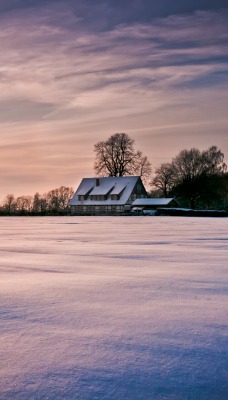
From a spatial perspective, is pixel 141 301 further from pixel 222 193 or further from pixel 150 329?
pixel 222 193

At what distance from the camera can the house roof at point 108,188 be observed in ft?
238

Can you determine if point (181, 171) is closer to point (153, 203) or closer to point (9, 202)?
point (153, 203)

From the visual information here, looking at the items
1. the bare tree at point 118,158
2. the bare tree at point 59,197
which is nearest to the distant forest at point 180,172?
the bare tree at point 118,158

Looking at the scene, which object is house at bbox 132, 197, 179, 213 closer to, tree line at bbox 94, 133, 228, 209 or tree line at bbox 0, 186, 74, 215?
tree line at bbox 94, 133, 228, 209

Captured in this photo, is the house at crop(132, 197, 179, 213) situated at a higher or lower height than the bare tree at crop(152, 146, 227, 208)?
lower

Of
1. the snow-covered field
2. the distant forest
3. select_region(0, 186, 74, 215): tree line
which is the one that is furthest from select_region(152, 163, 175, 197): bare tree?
the snow-covered field

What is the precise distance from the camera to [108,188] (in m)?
73.9

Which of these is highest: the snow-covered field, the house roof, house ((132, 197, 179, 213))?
the house roof

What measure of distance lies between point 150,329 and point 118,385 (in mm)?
848

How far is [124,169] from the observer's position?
A: 2876 inches

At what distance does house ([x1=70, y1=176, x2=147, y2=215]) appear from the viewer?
239 feet

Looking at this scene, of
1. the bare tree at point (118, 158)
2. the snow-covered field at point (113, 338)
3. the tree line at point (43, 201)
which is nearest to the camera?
the snow-covered field at point (113, 338)

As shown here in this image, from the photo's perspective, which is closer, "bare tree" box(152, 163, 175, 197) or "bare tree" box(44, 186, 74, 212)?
"bare tree" box(152, 163, 175, 197)

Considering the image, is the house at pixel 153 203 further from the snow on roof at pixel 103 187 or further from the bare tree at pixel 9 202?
the bare tree at pixel 9 202
